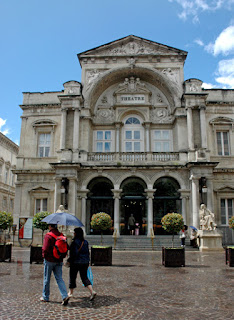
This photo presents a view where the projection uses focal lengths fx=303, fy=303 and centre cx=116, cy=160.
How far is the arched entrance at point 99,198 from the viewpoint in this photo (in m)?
25.5

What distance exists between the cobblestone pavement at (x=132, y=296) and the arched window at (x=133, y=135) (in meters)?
16.4

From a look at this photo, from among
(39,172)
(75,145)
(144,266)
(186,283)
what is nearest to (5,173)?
(39,172)

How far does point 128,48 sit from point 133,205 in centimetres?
1466

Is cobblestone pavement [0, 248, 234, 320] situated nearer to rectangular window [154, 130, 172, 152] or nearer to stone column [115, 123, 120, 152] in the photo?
stone column [115, 123, 120, 152]

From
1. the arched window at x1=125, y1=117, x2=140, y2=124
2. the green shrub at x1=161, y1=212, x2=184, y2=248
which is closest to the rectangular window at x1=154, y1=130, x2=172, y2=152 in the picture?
the arched window at x1=125, y1=117, x2=140, y2=124

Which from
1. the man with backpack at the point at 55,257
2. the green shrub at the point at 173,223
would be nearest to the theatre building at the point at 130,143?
the green shrub at the point at 173,223

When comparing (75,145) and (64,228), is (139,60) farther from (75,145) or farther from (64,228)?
(64,228)

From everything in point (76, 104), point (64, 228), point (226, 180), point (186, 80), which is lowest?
point (64, 228)

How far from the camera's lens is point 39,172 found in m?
26.2

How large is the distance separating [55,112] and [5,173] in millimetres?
16828

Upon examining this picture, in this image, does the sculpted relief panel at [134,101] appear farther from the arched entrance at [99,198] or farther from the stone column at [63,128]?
the arched entrance at [99,198]

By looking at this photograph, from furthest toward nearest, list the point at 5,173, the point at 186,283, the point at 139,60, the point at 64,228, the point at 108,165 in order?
the point at 5,173 < the point at 139,60 < the point at 108,165 < the point at 64,228 < the point at 186,283

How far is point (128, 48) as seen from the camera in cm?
2855

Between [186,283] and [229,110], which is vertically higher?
[229,110]
